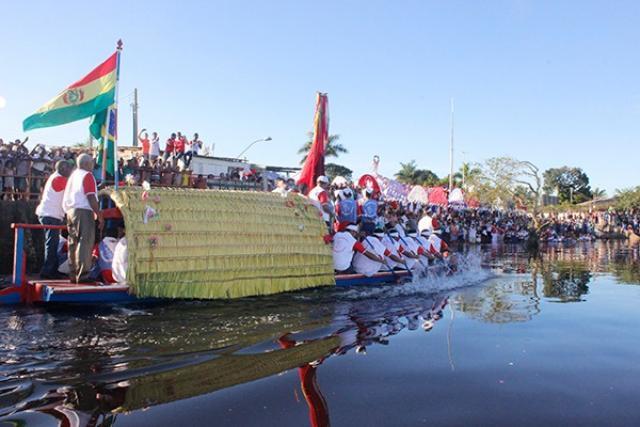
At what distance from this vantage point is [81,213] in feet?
23.2

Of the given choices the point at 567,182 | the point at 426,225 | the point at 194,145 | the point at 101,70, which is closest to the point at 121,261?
the point at 101,70

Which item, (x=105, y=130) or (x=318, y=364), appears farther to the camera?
(x=105, y=130)

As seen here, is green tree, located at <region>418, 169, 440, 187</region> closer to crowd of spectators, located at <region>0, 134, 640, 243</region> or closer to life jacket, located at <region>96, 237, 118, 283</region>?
crowd of spectators, located at <region>0, 134, 640, 243</region>

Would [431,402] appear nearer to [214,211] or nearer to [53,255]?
[214,211]

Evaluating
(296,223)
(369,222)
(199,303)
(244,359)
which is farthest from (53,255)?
(369,222)

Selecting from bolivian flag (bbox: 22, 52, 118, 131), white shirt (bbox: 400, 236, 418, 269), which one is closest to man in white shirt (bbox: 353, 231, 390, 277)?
white shirt (bbox: 400, 236, 418, 269)

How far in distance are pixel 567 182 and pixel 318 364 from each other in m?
101

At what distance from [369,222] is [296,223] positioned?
2266 mm

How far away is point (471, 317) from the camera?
24.0 ft

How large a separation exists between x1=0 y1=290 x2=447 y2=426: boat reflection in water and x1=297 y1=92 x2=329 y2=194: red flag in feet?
15.6

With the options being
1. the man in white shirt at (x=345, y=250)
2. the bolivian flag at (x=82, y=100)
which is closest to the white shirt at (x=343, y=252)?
the man in white shirt at (x=345, y=250)

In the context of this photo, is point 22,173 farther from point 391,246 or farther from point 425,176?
point 425,176

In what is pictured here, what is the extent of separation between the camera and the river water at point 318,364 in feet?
12.2

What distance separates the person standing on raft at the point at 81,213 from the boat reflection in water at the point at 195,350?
836 mm
